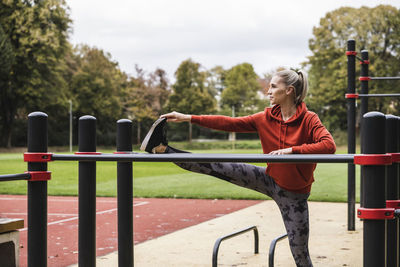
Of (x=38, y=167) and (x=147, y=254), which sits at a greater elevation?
(x=38, y=167)

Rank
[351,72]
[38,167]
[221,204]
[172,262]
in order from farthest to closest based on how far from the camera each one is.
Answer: [221,204] < [351,72] < [172,262] < [38,167]

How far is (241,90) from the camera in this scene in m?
59.5

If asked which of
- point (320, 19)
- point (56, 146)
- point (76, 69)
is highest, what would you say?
point (320, 19)

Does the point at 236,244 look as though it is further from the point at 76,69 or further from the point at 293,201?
the point at 76,69

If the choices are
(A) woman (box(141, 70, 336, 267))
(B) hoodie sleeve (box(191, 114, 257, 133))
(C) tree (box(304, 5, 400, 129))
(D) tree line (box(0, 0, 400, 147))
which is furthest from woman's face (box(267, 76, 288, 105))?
(C) tree (box(304, 5, 400, 129))

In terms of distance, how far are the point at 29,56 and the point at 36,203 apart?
38607mm

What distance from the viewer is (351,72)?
261 inches

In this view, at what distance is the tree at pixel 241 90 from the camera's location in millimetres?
57197

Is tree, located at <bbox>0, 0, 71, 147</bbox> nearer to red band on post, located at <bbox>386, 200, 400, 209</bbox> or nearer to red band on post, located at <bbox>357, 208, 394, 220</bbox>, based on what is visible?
red band on post, located at <bbox>386, 200, 400, 209</bbox>

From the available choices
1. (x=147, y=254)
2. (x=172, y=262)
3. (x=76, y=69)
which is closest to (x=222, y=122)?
(x=172, y=262)

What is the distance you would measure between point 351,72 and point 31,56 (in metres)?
35.9

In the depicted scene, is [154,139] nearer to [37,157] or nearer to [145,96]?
[37,157]

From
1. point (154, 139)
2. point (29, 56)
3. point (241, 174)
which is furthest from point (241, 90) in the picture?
point (154, 139)

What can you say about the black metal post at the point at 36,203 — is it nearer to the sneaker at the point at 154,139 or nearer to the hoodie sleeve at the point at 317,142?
the sneaker at the point at 154,139
